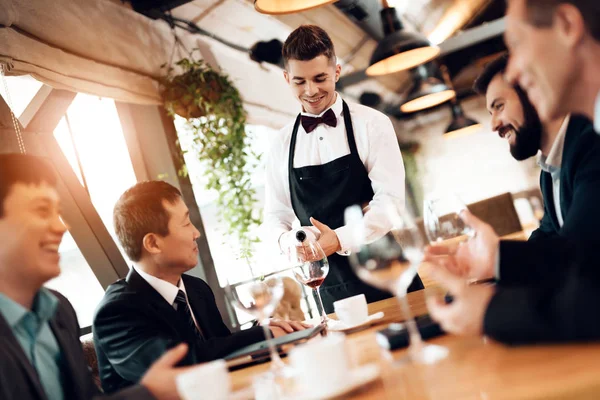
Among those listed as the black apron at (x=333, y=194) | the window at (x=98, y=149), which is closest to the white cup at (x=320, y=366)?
the black apron at (x=333, y=194)

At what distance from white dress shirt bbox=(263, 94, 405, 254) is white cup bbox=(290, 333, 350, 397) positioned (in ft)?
4.12

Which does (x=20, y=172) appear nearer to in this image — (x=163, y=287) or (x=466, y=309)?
(x=163, y=287)

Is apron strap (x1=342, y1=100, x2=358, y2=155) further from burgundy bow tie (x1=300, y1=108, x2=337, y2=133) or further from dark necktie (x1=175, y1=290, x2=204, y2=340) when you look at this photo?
dark necktie (x1=175, y1=290, x2=204, y2=340)

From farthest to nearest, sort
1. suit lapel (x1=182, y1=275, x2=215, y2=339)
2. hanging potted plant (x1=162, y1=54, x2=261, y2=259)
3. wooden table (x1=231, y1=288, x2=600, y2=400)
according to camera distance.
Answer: hanging potted plant (x1=162, y1=54, x2=261, y2=259), suit lapel (x1=182, y1=275, x2=215, y2=339), wooden table (x1=231, y1=288, x2=600, y2=400)

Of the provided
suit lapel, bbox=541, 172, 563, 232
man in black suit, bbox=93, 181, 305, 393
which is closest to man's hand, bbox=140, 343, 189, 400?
man in black suit, bbox=93, 181, 305, 393

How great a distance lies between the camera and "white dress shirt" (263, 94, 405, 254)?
2355 millimetres

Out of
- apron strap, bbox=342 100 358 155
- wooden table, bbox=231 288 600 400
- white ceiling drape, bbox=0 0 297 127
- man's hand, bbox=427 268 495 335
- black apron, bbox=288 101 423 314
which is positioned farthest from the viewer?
white ceiling drape, bbox=0 0 297 127

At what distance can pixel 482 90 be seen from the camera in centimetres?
211

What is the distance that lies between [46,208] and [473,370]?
3.05ft

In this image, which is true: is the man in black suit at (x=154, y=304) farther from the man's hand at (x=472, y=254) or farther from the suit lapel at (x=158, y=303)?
the man's hand at (x=472, y=254)

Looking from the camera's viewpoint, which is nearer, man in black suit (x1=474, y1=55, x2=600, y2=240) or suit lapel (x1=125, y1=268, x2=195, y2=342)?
man in black suit (x1=474, y1=55, x2=600, y2=240)

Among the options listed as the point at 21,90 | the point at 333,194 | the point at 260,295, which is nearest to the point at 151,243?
the point at 260,295

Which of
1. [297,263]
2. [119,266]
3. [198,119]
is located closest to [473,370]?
[297,263]

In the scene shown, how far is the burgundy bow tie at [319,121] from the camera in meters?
2.52
